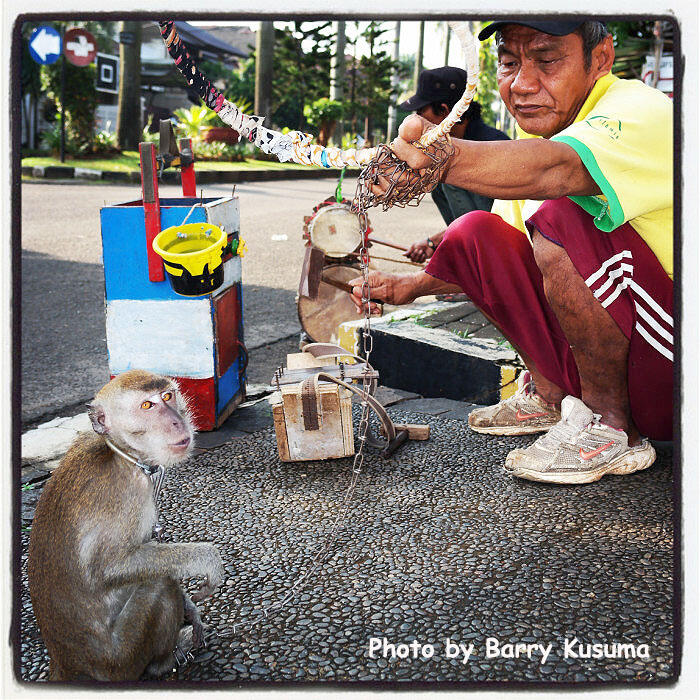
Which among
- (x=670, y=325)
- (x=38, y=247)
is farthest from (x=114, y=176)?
(x=670, y=325)

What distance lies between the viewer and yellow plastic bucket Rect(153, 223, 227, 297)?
8.89 ft

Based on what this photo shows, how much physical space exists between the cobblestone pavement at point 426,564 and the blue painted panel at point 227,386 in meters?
0.29

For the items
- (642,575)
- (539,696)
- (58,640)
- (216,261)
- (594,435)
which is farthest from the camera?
(216,261)

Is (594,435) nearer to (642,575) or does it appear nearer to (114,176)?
(642,575)

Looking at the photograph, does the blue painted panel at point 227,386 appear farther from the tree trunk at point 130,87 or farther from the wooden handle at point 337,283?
the tree trunk at point 130,87

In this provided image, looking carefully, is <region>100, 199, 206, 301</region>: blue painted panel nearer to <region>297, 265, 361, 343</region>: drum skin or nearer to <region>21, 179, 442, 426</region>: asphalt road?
<region>21, 179, 442, 426</region>: asphalt road

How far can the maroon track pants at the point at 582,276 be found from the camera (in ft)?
7.83

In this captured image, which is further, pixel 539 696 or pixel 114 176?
pixel 114 176

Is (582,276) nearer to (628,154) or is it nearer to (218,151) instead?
(628,154)

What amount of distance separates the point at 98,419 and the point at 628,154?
1.50 metres

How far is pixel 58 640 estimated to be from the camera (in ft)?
5.15

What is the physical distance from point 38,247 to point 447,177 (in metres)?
5.98

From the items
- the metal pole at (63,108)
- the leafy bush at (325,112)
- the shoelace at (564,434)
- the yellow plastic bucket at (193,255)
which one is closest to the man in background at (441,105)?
the yellow plastic bucket at (193,255)

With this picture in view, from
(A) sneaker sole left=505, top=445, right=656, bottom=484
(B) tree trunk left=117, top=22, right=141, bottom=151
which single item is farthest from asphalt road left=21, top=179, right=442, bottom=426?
(B) tree trunk left=117, top=22, right=141, bottom=151
